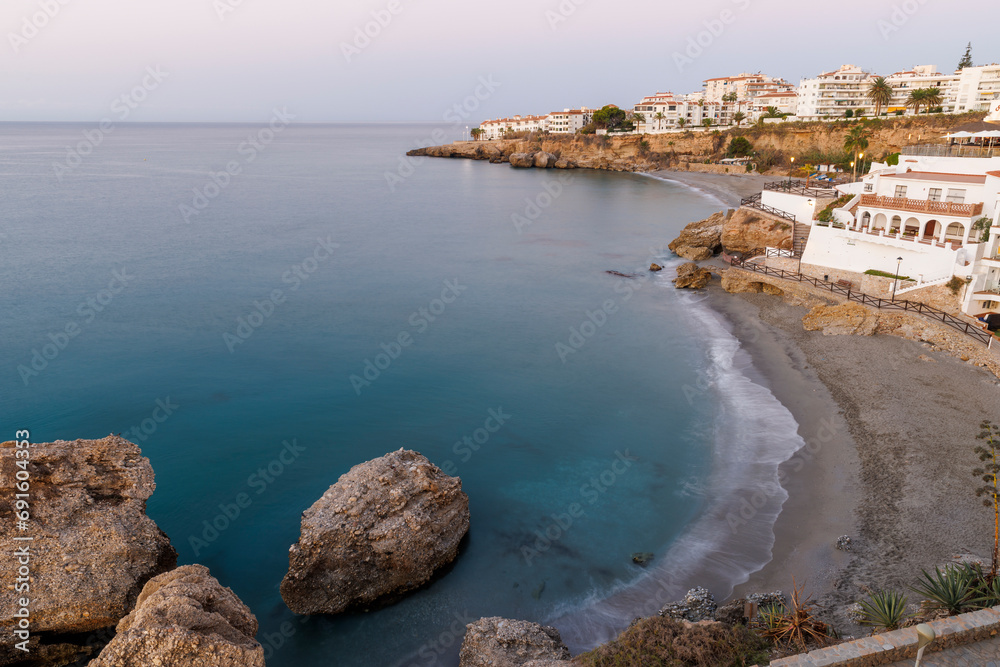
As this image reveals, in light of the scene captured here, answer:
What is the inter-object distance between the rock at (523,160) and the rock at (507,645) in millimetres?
131596

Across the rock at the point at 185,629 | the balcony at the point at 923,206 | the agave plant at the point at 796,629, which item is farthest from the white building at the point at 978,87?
the rock at the point at 185,629

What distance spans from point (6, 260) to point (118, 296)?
1609 centimetres

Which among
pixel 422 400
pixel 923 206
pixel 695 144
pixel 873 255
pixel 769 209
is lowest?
pixel 422 400

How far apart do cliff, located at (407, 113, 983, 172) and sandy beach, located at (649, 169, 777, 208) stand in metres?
8.94

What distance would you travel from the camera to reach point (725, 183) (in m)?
91.2

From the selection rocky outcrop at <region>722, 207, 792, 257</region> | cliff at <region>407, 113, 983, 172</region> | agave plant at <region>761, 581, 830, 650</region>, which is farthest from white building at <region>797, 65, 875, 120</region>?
agave plant at <region>761, 581, 830, 650</region>

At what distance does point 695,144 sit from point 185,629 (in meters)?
125

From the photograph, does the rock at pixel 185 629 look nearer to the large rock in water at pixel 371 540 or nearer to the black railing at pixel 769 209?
the large rock in water at pixel 371 540

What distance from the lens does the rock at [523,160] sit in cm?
13700

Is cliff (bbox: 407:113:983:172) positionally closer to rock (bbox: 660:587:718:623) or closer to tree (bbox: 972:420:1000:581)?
tree (bbox: 972:420:1000:581)

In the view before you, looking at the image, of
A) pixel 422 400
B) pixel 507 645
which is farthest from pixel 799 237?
pixel 507 645

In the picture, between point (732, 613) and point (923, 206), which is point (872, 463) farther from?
point (923, 206)

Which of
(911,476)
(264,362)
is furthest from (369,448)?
(911,476)

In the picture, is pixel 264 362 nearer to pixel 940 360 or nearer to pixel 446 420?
pixel 446 420
